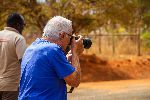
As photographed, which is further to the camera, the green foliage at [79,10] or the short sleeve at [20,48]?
the green foliage at [79,10]

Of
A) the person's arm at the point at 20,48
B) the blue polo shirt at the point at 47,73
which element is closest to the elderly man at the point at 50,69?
the blue polo shirt at the point at 47,73

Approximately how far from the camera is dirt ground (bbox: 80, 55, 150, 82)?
73.2ft

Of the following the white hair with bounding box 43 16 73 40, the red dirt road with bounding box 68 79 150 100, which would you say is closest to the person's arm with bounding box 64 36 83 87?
the white hair with bounding box 43 16 73 40

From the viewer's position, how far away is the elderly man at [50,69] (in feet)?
14.4

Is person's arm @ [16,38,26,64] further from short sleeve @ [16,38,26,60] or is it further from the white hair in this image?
the white hair

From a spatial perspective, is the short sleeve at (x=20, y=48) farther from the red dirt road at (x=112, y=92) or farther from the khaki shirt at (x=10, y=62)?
the red dirt road at (x=112, y=92)

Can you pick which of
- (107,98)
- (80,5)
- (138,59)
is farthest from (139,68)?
(107,98)

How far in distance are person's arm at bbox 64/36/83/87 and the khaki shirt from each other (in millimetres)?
1948

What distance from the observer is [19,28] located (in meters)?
6.73

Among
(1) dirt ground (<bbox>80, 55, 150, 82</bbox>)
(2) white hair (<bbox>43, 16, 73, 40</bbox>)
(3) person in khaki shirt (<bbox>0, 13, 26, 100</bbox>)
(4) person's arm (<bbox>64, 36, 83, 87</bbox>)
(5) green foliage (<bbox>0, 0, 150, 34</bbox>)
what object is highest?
(2) white hair (<bbox>43, 16, 73, 40</bbox>)

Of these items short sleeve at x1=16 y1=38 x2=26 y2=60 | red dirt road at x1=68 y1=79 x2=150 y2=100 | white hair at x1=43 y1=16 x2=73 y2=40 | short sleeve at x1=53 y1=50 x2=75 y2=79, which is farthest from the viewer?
red dirt road at x1=68 y1=79 x2=150 y2=100

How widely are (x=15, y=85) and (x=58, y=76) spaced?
7.54 ft

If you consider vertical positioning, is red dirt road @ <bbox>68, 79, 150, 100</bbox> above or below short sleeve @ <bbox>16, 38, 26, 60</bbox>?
below

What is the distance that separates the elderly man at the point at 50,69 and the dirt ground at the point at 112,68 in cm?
1702
